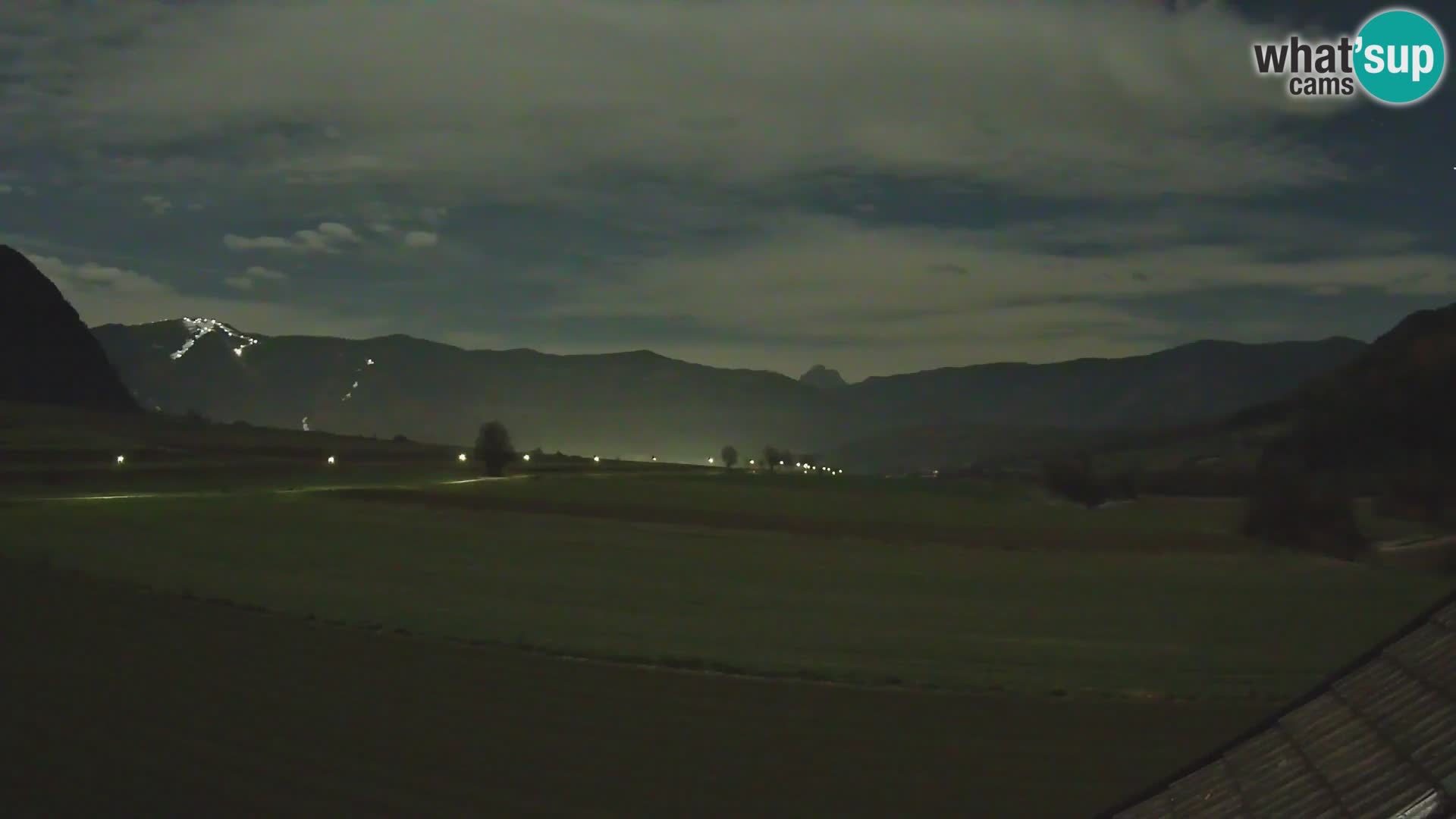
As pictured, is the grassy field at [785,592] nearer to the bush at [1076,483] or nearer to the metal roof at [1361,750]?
the metal roof at [1361,750]

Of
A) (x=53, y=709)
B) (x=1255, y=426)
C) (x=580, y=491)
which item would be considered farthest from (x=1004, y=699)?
(x=1255, y=426)

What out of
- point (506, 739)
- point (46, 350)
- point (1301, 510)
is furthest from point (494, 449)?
point (46, 350)

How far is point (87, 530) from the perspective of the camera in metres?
45.8

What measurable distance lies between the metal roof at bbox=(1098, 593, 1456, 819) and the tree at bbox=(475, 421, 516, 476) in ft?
342

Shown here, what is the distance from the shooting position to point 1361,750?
4699 millimetres

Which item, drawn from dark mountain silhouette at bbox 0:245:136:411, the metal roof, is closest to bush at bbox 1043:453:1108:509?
the metal roof

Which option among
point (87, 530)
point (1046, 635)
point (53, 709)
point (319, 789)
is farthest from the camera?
point (87, 530)

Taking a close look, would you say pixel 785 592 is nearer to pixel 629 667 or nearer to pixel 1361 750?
pixel 629 667

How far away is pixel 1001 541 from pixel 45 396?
15307cm

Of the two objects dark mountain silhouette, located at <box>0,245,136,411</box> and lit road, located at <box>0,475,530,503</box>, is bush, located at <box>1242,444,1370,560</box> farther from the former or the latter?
dark mountain silhouette, located at <box>0,245,136,411</box>

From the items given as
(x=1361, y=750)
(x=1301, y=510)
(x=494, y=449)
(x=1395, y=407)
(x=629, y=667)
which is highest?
(x=1395, y=407)

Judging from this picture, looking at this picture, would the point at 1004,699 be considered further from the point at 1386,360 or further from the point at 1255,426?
the point at 1255,426

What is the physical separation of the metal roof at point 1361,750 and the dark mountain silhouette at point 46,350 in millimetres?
178885

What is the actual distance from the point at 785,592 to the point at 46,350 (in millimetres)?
169133
